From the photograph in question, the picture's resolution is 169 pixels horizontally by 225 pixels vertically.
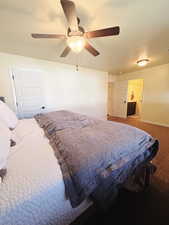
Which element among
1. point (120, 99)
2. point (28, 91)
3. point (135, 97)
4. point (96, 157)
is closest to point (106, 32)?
point (96, 157)

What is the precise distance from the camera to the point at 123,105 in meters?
5.41

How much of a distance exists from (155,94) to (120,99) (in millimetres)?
1683

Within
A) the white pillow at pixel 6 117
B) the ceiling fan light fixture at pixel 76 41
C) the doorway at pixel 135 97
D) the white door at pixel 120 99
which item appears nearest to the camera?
the ceiling fan light fixture at pixel 76 41

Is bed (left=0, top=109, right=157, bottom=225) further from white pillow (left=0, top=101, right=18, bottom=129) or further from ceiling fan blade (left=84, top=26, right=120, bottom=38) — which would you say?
ceiling fan blade (left=84, top=26, right=120, bottom=38)

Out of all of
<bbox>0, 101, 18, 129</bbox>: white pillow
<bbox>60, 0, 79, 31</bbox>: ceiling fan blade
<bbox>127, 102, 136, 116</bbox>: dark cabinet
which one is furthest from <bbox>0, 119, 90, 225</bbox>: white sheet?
<bbox>127, 102, 136, 116</bbox>: dark cabinet

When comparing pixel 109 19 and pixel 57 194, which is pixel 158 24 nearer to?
pixel 109 19

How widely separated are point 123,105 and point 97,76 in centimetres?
227

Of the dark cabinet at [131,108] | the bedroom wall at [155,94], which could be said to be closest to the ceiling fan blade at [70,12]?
the bedroom wall at [155,94]

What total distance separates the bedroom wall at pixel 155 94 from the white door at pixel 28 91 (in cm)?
442

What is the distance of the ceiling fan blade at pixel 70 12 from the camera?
3.27 ft

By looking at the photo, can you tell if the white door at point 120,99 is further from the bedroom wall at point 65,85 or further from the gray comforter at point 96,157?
the gray comforter at point 96,157

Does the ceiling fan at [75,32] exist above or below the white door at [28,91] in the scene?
above

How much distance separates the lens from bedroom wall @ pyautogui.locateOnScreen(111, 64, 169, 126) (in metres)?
3.90

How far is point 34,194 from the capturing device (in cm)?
61
